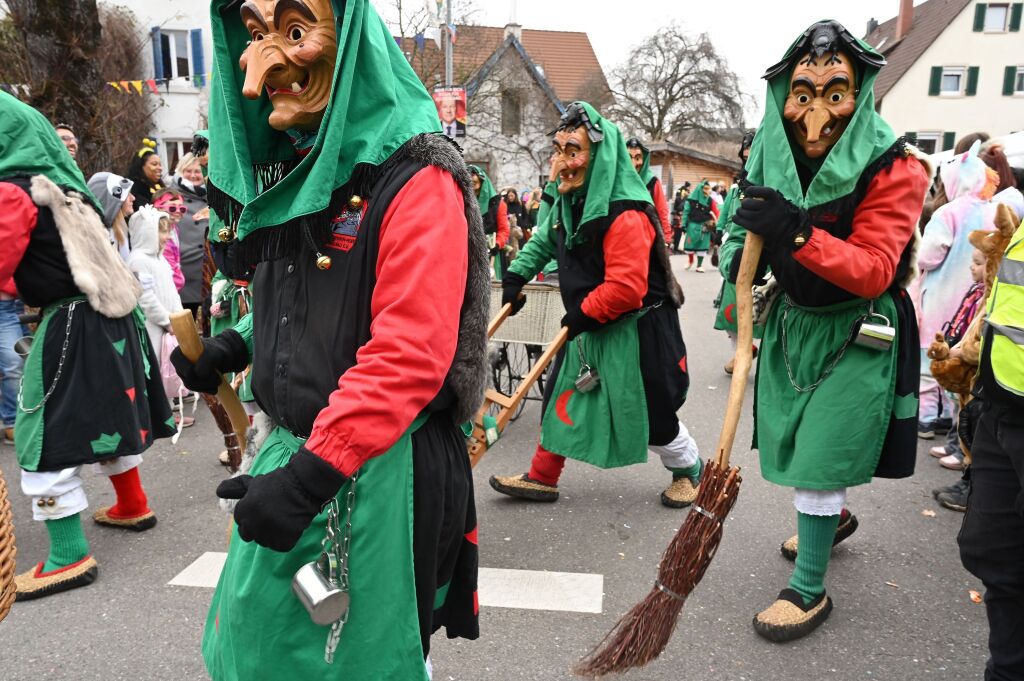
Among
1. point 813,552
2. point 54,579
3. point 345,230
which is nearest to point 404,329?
point 345,230

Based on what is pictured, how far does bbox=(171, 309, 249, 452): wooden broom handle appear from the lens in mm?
1777

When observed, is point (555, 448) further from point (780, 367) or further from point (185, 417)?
point (185, 417)

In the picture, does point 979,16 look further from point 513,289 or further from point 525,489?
point 525,489

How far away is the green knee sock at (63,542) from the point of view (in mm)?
3277

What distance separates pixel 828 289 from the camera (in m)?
2.76

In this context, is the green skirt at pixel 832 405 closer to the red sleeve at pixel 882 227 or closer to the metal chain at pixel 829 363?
the metal chain at pixel 829 363

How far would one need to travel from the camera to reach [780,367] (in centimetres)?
299

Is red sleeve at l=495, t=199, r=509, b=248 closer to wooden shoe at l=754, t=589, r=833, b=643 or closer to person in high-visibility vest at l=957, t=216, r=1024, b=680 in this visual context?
wooden shoe at l=754, t=589, r=833, b=643

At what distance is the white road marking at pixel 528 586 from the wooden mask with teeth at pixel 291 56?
2232 mm

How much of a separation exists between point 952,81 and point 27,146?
38443 millimetres

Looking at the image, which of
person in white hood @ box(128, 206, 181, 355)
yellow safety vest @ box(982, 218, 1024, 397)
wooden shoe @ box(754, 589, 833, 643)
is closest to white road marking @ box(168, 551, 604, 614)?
wooden shoe @ box(754, 589, 833, 643)

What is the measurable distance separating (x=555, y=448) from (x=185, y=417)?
11.2 feet

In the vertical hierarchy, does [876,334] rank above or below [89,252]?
below

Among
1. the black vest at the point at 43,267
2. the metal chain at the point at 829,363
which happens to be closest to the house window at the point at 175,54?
the black vest at the point at 43,267
